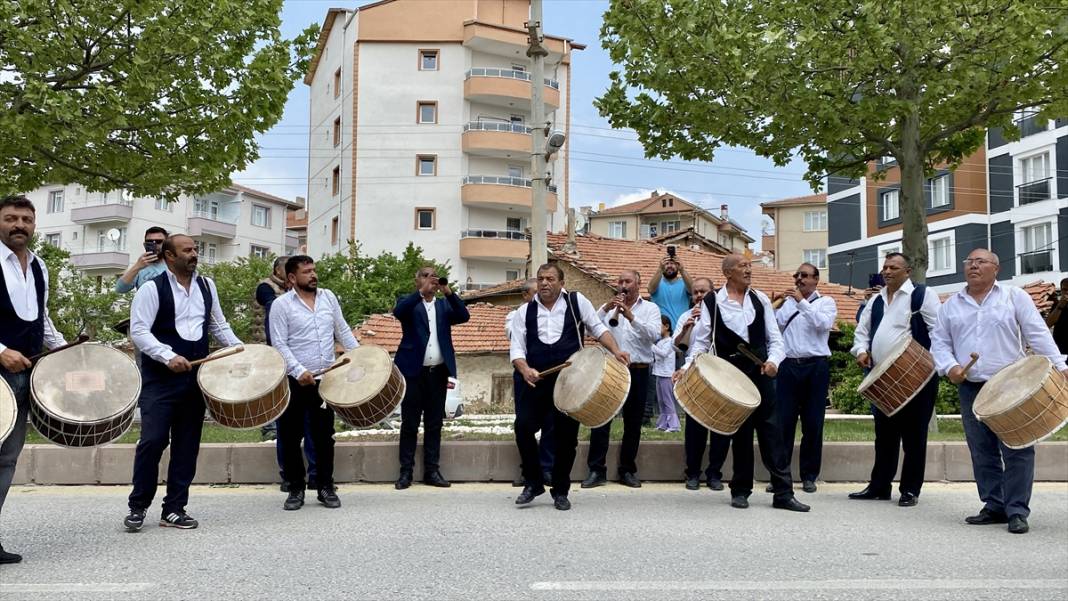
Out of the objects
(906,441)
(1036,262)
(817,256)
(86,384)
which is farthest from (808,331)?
(817,256)

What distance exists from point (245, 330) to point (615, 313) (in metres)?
32.5

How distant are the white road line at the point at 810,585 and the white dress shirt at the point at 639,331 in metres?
3.82

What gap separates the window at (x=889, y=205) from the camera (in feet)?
143

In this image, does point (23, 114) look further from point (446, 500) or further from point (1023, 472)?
point (1023, 472)

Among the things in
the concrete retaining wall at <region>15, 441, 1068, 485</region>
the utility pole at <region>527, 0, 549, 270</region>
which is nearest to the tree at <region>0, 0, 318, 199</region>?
the utility pole at <region>527, 0, 549, 270</region>

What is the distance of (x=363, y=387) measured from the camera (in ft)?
23.4

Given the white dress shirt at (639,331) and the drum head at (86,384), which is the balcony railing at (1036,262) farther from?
the drum head at (86,384)

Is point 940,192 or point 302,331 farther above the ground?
point 940,192

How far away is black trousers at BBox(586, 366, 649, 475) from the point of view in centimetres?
856

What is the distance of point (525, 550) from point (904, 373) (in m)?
3.28

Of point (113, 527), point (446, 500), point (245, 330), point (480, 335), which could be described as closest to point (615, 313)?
point (446, 500)

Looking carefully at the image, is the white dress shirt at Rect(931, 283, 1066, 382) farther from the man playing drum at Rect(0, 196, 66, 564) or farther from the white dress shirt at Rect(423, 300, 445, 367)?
the man playing drum at Rect(0, 196, 66, 564)

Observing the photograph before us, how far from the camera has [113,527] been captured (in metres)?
6.43

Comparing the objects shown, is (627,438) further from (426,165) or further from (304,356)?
(426,165)
